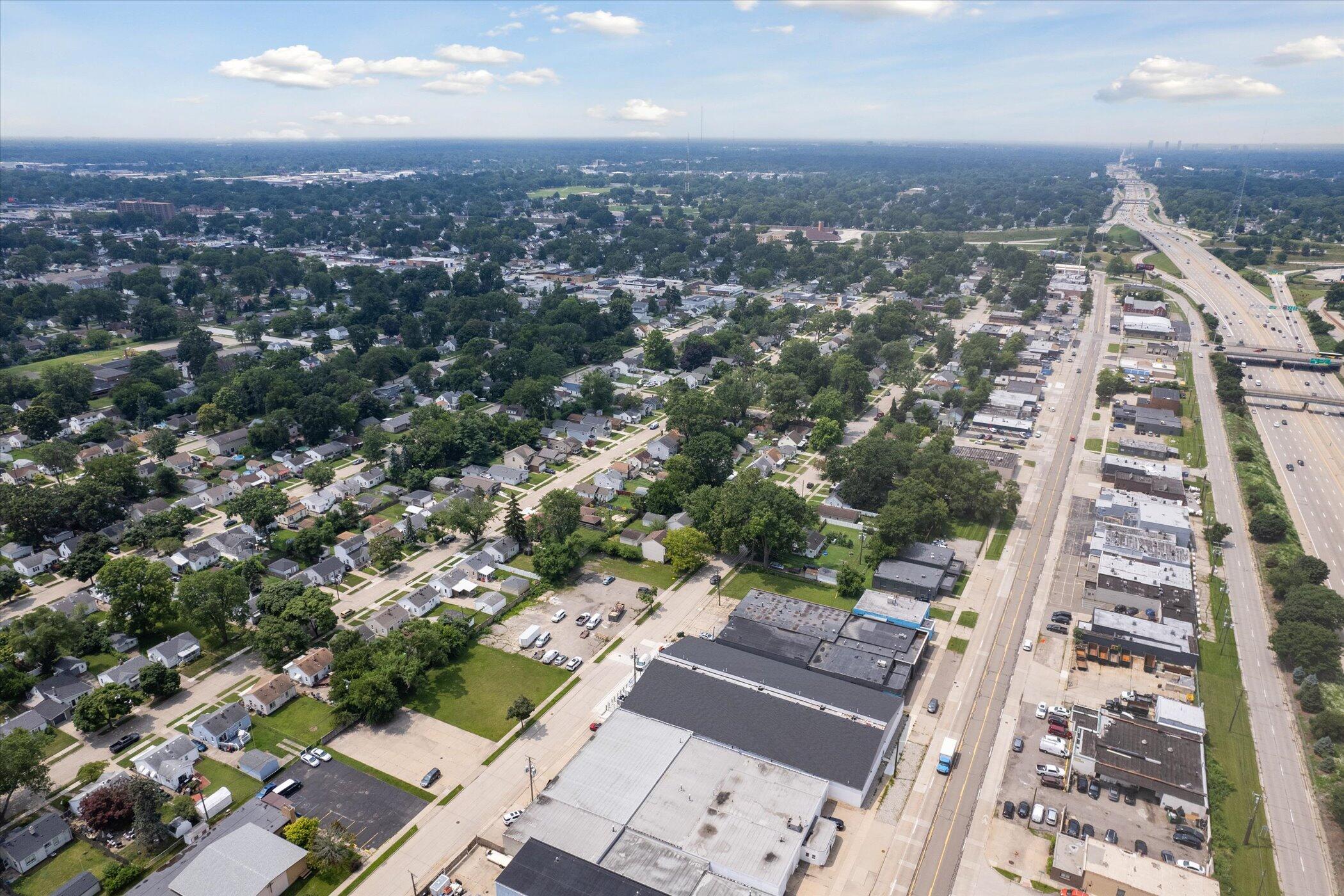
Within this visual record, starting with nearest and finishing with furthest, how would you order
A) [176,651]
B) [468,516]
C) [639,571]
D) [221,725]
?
1. [221,725]
2. [176,651]
3. [639,571]
4. [468,516]

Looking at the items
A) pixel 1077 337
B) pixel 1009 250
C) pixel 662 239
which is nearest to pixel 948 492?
pixel 1077 337

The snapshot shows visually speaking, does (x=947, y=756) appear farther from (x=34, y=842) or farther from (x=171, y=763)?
(x=34, y=842)

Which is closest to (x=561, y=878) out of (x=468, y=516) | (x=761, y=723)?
(x=761, y=723)

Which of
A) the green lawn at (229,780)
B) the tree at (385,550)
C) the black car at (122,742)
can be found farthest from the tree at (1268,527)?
the black car at (122,742)

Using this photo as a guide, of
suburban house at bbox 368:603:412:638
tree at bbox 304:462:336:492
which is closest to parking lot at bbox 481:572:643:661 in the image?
suburban house at bbox 368:603:412:638

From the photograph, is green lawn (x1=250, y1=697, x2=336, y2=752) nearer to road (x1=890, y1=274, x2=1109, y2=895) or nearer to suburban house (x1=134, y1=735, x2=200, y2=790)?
suburban house (x1=134, y1=735, x2=200, y2=790)

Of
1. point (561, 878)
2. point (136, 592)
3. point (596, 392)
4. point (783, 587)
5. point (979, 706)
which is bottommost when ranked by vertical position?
point (979, 706)

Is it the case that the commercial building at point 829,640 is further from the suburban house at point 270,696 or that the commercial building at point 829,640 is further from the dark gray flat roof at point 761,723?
the suburban house at point 270,696

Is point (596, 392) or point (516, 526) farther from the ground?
point (596, 392)
